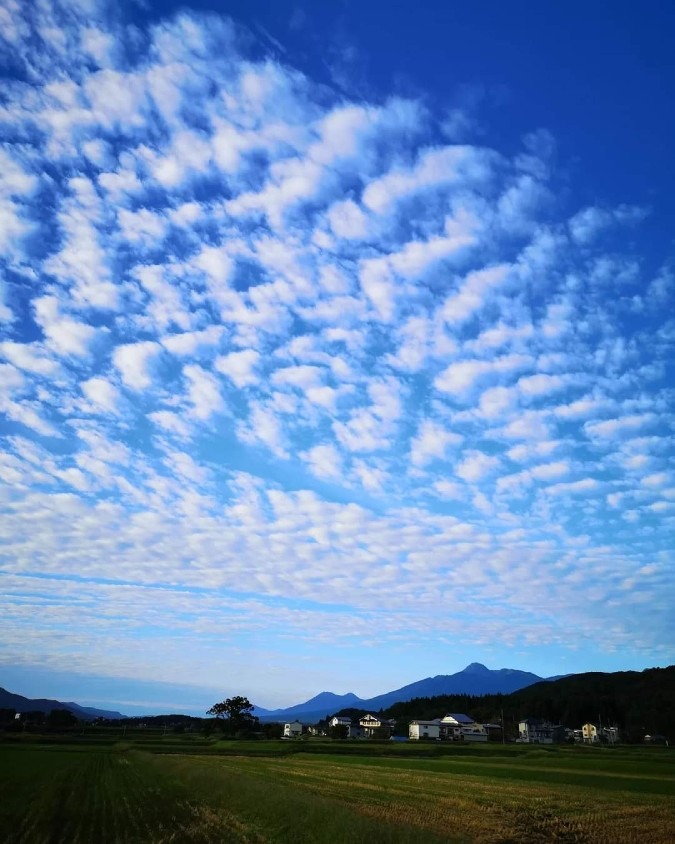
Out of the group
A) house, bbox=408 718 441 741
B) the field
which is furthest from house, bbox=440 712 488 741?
the field

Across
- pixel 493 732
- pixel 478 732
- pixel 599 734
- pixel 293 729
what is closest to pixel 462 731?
pixel 478 732

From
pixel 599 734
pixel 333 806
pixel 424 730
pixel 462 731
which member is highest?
pixel 424 730

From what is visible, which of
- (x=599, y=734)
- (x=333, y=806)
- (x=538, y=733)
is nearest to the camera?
(x=333, y=806)

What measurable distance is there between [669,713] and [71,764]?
171 m

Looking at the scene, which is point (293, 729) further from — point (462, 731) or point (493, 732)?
point (493, 732)

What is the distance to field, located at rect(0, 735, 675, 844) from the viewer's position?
2458 cm

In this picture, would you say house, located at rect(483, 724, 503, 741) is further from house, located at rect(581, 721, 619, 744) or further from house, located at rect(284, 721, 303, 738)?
house, located at rect(284, 721, 303, 738)

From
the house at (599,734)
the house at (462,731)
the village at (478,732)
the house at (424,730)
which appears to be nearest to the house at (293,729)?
the village at (478,732)

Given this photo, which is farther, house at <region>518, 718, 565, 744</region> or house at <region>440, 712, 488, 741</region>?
house at <region>518, 718, 565, 744</region>

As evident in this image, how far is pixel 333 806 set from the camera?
28.7m

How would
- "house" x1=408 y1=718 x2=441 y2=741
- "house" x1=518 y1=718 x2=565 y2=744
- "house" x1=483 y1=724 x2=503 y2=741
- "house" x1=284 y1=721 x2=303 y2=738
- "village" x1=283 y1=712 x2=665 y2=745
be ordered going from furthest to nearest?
1. "house" x1=284 y1=721 x2=303 y2=738
2. "house" x1=518 y1=718 x2=565 y2=744
3. "house" x1=483 y1=724 x2=503 y2=741
4. "house" x1=408 y1=718 x2=441 y2=741
5. "village" x1=283 y1=712 x2=665 y2=745

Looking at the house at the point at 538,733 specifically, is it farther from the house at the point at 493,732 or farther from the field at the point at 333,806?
the field at the point at 333,806

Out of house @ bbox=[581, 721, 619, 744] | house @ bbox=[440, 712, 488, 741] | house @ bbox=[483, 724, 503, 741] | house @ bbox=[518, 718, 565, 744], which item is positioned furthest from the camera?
house @ bbox=[518, 718, 565, 744]

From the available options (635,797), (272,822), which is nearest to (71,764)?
(272,822)
